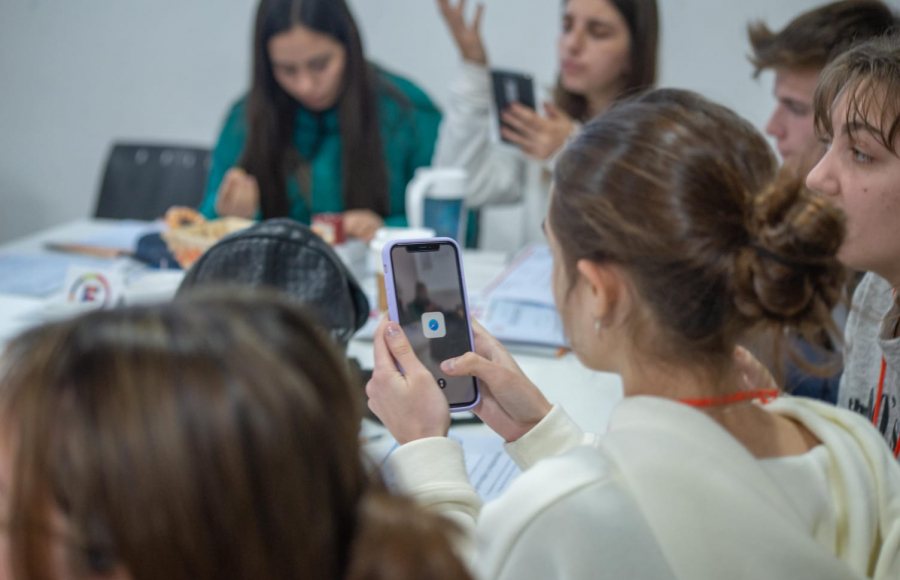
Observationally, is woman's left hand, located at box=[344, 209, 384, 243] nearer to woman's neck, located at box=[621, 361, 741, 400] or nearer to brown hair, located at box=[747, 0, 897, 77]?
brown hair, located at box=[747, 0, 897, 77]

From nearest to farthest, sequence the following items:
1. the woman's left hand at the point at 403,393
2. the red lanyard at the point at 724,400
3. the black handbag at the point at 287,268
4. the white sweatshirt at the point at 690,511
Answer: the white sweatshirt at the point at 690,511
the red lanyard at the point at 724,400
the woman's left hand at the point at 403,393
the black handbag at the point at 287,268

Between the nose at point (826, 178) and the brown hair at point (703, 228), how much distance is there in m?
0.27

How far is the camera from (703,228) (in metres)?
0.64

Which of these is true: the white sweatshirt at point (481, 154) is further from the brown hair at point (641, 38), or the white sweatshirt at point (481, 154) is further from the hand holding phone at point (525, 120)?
the brown hair at point (641, 38)

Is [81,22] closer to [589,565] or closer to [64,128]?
[64,128]

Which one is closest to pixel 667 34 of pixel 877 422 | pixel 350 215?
pixel 350 215

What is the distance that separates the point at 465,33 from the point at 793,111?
0.82 meters

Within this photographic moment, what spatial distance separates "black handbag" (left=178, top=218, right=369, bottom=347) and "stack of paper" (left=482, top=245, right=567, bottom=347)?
0.35m

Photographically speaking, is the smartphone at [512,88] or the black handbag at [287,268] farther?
the smartphone at [512,88]

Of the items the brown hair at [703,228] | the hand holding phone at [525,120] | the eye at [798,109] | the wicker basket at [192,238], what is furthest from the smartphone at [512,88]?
the brown hair at [703,228]

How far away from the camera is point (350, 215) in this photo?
1.71m

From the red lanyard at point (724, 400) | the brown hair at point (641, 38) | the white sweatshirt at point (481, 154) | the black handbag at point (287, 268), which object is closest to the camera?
the red lanyard at point (724, 400)

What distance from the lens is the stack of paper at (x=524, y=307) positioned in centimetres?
132

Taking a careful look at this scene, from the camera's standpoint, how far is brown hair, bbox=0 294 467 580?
391mm
